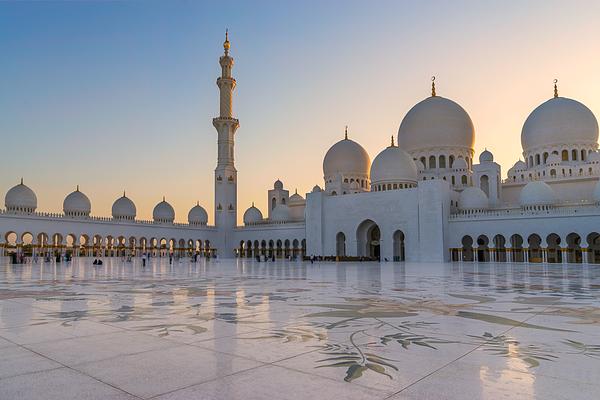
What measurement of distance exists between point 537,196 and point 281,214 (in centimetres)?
2264

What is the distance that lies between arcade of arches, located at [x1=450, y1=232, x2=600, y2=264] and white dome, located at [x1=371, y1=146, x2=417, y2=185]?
6375 millimetres

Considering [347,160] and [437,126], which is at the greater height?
[437,126]

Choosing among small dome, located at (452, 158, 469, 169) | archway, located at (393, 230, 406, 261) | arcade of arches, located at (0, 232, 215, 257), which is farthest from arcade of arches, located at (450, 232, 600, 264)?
arcade of arches, located at (0, 232, 215, 257)

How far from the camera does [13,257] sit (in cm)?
2481

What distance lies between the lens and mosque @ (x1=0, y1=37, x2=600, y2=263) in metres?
30.5

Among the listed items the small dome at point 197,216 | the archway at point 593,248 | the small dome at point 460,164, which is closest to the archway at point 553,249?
the archway at point 593,248

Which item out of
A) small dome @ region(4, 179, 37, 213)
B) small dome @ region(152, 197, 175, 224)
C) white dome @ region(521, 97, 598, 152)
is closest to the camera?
white dome @ region(521, 97, 598, 152)

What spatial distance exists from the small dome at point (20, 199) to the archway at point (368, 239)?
25.3 m

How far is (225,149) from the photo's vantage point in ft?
142

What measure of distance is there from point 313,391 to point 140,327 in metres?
2.48

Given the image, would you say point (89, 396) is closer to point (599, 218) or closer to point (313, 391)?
point (313, 391)

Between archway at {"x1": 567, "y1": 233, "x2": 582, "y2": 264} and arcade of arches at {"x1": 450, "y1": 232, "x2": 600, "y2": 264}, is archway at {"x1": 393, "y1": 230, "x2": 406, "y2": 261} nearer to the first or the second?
arcade of arches at {"x1": 450, "y1": 232, "x2": 600, "y2": 264}

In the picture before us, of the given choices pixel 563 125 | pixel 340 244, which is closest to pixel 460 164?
pixel 563 125

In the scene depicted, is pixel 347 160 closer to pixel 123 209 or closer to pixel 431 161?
pixel 431 161
